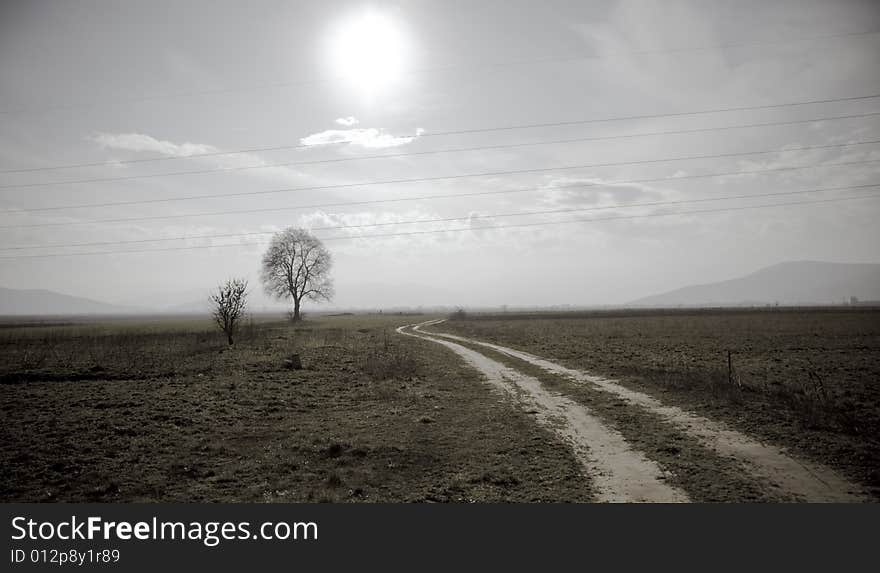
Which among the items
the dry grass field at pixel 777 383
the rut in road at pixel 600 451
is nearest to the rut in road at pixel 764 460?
the dry grass field at pixel 777 383

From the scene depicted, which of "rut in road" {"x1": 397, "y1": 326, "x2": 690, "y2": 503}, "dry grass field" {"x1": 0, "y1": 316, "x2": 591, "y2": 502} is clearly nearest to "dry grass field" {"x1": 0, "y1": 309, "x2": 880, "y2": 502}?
"dry grass field" {"x1": 0, "y1": 316, "x2": 591, "y2": 502}

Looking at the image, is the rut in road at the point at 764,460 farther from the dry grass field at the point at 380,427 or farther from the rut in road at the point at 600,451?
the rut in road at the point at 600,451

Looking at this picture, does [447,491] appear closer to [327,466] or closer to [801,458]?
[327,466]

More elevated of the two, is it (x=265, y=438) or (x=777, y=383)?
(x=777, y=383)

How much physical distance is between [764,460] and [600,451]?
3.49 metres

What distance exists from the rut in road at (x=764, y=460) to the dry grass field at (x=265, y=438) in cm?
381

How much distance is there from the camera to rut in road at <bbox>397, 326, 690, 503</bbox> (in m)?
7.83

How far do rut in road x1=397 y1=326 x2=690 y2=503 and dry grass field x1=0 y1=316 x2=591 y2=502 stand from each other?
45 cm

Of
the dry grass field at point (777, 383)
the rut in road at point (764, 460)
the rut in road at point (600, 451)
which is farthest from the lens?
the dry grass field at point (777, 383)

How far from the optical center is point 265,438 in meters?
12.4

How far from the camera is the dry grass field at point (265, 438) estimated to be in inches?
342

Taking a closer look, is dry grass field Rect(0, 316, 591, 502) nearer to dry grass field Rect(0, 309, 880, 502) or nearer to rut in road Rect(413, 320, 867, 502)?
dry grass field Rect(0, 309, 880, 502)

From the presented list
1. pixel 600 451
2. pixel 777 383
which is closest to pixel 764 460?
pixel 600 451

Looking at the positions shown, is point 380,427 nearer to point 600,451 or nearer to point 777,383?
point 600,451
